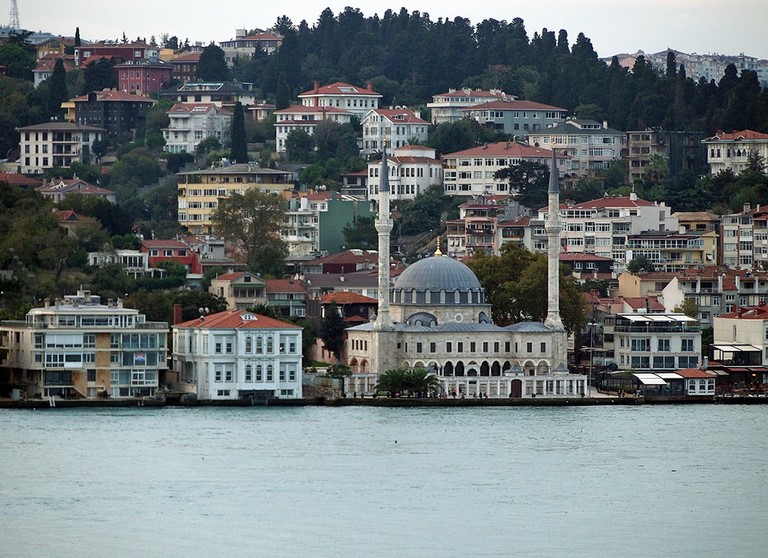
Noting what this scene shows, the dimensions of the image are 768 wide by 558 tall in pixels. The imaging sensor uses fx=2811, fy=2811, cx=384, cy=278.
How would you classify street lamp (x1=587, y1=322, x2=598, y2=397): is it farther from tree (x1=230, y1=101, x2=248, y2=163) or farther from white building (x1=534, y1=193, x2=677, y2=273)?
tree (x1=230, y1=101, x2=248, y2=163)

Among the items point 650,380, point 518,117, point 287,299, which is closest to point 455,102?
point 518,117

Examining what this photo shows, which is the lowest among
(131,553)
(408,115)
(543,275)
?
(131,553)

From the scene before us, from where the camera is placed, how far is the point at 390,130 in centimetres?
10888

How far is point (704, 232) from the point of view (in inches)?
3684

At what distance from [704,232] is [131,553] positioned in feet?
169

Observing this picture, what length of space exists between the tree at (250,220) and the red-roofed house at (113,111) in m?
23.3

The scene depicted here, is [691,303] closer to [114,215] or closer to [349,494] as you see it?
[114,215]

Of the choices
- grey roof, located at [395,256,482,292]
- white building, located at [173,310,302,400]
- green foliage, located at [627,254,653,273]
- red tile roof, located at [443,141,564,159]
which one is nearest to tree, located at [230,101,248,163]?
red tile roof, located at [443,141,564,159]

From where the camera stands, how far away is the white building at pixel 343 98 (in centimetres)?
11231

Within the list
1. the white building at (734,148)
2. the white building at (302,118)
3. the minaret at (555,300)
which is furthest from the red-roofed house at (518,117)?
the minaret at (555,300)

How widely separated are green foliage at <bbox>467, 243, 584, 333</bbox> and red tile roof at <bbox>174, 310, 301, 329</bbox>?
31.2 ft

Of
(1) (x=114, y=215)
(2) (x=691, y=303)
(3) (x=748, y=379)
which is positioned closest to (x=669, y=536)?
(3) (x=748, y=379)

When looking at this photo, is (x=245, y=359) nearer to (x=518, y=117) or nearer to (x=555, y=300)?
(x=555, y=300)

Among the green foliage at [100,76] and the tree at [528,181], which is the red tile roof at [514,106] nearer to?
the tree at [528,181]
